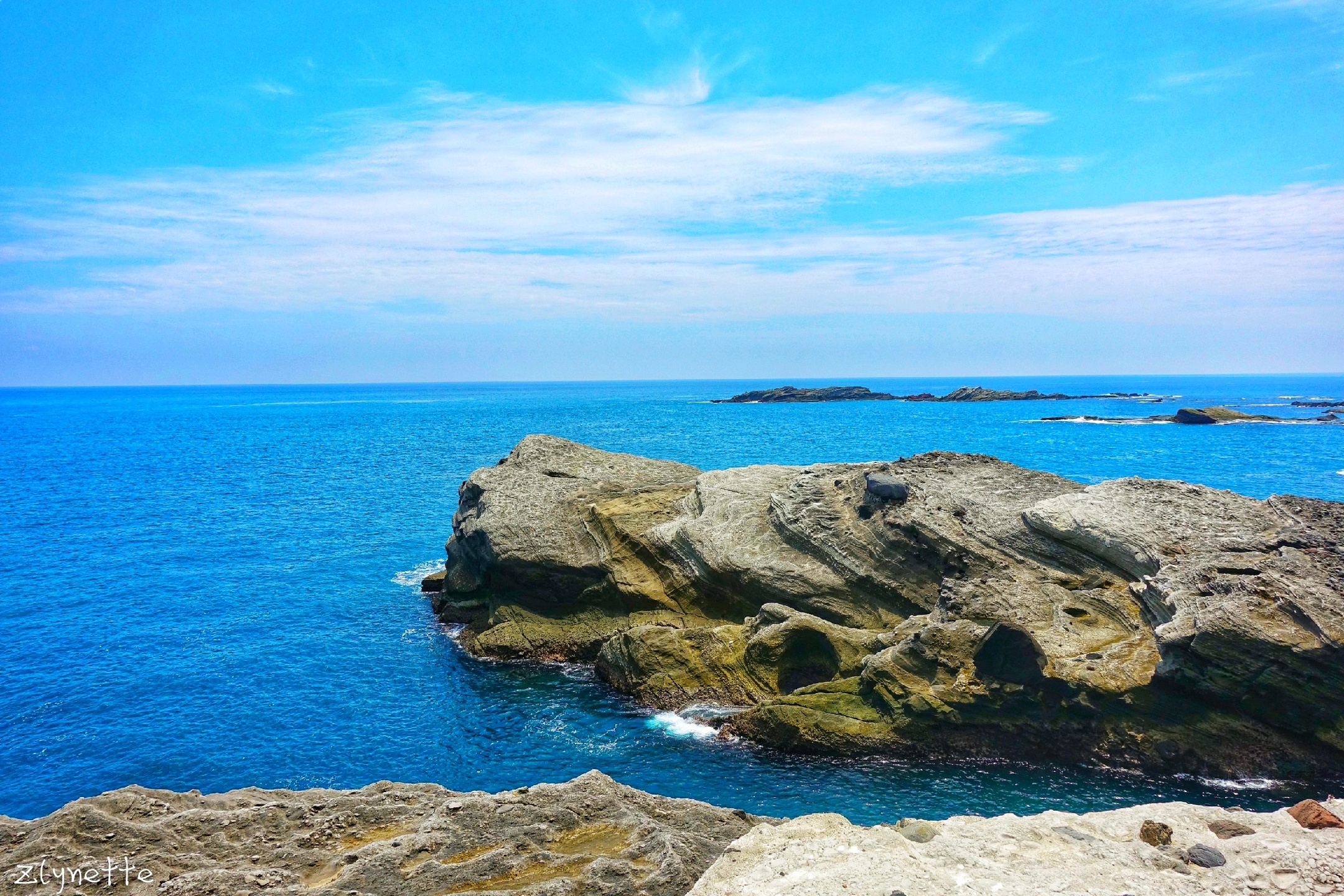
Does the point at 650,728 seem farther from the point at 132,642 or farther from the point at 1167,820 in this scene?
the point at 132,642

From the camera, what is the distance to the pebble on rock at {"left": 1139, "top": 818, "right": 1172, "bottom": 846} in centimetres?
1412

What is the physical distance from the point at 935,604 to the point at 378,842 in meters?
24.0

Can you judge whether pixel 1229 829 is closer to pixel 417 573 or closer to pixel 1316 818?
pixel 1316 818

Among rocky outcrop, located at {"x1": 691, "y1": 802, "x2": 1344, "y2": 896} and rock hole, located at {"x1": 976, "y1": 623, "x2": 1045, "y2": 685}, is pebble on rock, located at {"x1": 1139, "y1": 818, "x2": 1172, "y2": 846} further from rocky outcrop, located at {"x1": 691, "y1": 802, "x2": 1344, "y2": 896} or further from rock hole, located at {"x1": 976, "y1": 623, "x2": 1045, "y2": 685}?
rock hole, located at {"x1": 976, "y1": 623, "x2": 1045, "y2": 685}

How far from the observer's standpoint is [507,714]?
30109 millimetres

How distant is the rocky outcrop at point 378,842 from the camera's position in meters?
13.5

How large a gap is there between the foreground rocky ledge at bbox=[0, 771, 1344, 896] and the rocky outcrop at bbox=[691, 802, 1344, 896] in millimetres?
33

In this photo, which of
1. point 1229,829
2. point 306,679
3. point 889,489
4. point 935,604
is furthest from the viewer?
point 889,489

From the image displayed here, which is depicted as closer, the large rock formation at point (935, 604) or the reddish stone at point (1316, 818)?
the reddish stone at point (1316, 818)

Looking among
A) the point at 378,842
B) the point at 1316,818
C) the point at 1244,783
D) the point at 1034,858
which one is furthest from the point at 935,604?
the point at 378,842

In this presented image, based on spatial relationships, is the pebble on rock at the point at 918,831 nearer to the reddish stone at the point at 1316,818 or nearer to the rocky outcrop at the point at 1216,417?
the reddish stone at the point at 1316,818

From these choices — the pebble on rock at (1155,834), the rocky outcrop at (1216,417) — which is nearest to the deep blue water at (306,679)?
the pebble on rock at (1155,834)

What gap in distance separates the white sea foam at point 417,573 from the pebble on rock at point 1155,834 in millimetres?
40351

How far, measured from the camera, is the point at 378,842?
14.5 m
